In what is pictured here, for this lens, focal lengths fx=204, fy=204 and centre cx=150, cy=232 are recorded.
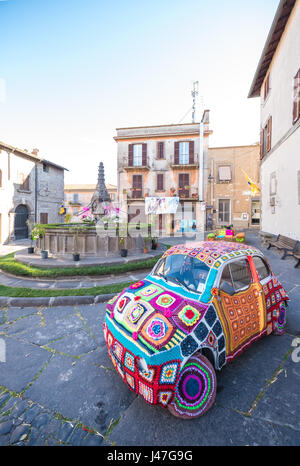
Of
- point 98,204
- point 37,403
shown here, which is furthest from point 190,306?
point 98,204

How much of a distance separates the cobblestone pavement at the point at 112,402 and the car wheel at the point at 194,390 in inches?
4.5

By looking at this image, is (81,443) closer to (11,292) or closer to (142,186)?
(11,292)

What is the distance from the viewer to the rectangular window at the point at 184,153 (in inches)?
829

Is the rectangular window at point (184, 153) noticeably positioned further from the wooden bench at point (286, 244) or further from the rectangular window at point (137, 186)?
the wooden bench at point (286, 244)

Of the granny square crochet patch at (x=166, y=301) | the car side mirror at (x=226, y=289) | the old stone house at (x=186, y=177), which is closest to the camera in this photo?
the granny square crochet patch at (x=166, y=301)

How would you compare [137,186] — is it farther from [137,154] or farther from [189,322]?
[189,322]

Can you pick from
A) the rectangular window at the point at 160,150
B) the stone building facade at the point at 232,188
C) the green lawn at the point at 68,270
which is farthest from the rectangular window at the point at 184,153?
the green lawn at the point at 68,270

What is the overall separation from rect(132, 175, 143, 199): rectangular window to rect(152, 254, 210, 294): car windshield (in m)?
18.8

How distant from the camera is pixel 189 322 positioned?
7.23ft

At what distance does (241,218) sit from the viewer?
21.5 meters

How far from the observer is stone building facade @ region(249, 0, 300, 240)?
8.32 meters

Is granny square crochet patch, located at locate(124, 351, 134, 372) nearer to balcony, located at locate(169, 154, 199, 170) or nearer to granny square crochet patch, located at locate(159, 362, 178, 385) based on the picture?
granny square crochet patch, located at locate(159, 362, 178, 385)

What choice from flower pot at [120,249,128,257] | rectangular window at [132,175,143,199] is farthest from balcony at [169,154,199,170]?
flower pot at [120,249,128,257]

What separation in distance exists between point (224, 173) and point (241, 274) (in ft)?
67.4
